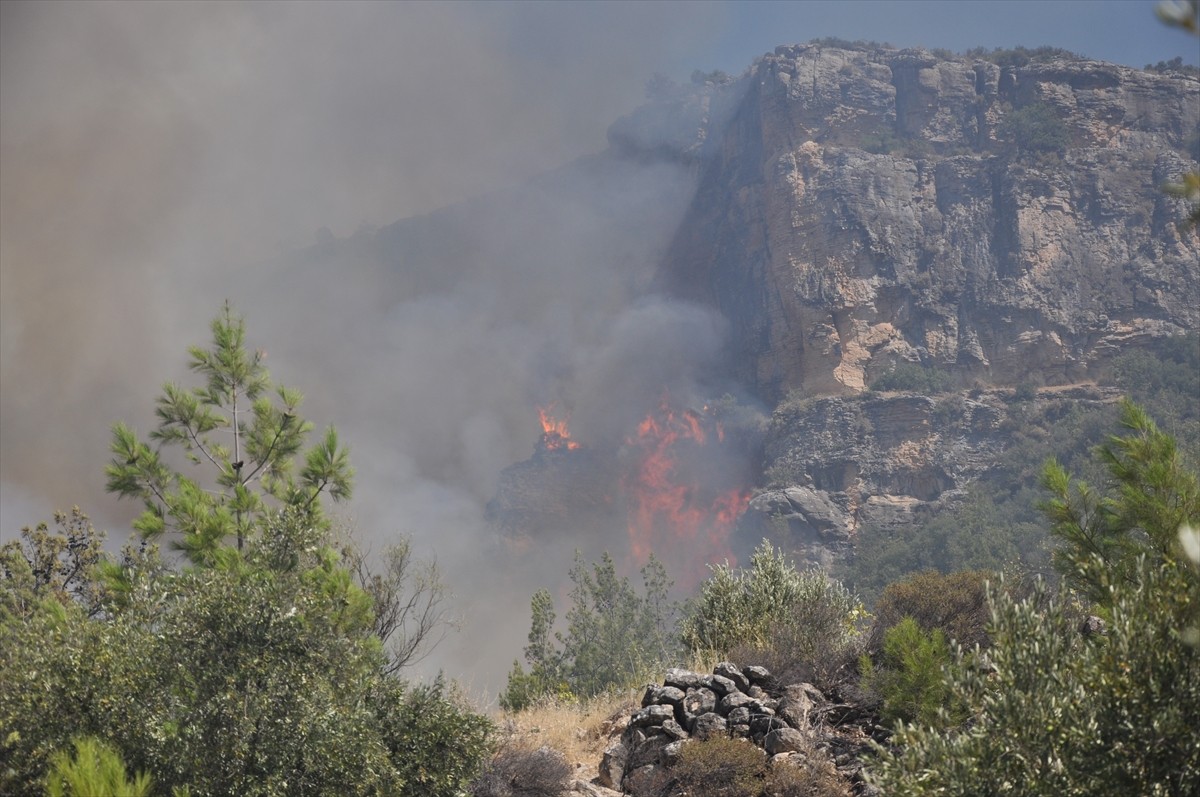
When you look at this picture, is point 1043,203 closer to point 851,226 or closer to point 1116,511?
point 851,226

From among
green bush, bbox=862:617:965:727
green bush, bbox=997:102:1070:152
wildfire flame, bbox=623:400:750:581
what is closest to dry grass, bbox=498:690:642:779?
green bush, bbox=862:617:965:727

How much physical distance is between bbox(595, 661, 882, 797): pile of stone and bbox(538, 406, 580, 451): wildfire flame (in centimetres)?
11163

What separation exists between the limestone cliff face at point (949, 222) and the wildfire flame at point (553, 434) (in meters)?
22.7

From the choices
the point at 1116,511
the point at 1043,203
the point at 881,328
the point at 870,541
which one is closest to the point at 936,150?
the point at 1043,203

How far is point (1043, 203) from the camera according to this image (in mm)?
113000

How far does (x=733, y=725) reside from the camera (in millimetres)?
12867

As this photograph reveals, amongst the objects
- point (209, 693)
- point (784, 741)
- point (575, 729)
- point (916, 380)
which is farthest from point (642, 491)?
point (209, 693)

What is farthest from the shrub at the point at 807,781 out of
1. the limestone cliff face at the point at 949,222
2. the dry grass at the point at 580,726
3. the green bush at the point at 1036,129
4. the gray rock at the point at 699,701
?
the green bush at the point at 1036,129

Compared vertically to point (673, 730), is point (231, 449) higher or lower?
higher

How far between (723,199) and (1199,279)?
55.8 meters

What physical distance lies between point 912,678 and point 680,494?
106 meters

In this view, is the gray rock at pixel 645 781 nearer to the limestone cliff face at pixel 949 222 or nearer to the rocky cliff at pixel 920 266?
the rocky cliff at pixel 920 266

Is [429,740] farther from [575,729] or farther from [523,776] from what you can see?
[575,729]

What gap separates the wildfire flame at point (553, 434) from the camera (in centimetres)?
12600
